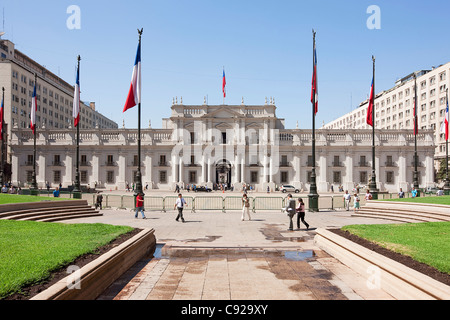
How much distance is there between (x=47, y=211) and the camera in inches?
671

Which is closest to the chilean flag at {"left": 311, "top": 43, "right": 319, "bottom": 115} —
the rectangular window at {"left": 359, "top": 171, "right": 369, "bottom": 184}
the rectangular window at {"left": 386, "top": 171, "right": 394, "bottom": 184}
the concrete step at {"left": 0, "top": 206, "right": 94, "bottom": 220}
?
the concrete step at {"left": 0, "top": 206, "right": 94, "bottom": 220}

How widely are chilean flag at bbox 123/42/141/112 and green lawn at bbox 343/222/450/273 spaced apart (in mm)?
14325

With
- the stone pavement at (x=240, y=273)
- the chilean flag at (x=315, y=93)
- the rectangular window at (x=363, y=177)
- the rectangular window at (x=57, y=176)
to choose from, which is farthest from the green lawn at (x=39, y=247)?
the rectangular window at (x=363, y=177)

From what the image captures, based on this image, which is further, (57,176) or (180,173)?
(57,176)

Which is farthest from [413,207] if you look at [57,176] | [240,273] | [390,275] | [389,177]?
[57,176]

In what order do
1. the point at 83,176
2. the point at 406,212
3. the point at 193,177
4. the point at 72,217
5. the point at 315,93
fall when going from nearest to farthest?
the point at 406,212
the point at 72,217
the point at 315,93
the point at 83,176
the point at 193,177

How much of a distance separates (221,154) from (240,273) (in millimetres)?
48213

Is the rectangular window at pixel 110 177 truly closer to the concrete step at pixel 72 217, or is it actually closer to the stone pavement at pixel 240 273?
the concrete step at pixel 72 217

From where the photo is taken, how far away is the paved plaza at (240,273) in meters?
6.29

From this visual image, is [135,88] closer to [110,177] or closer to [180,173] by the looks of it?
[180,173]

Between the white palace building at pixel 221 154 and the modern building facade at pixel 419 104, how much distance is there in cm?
861

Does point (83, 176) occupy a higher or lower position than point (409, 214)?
higher
